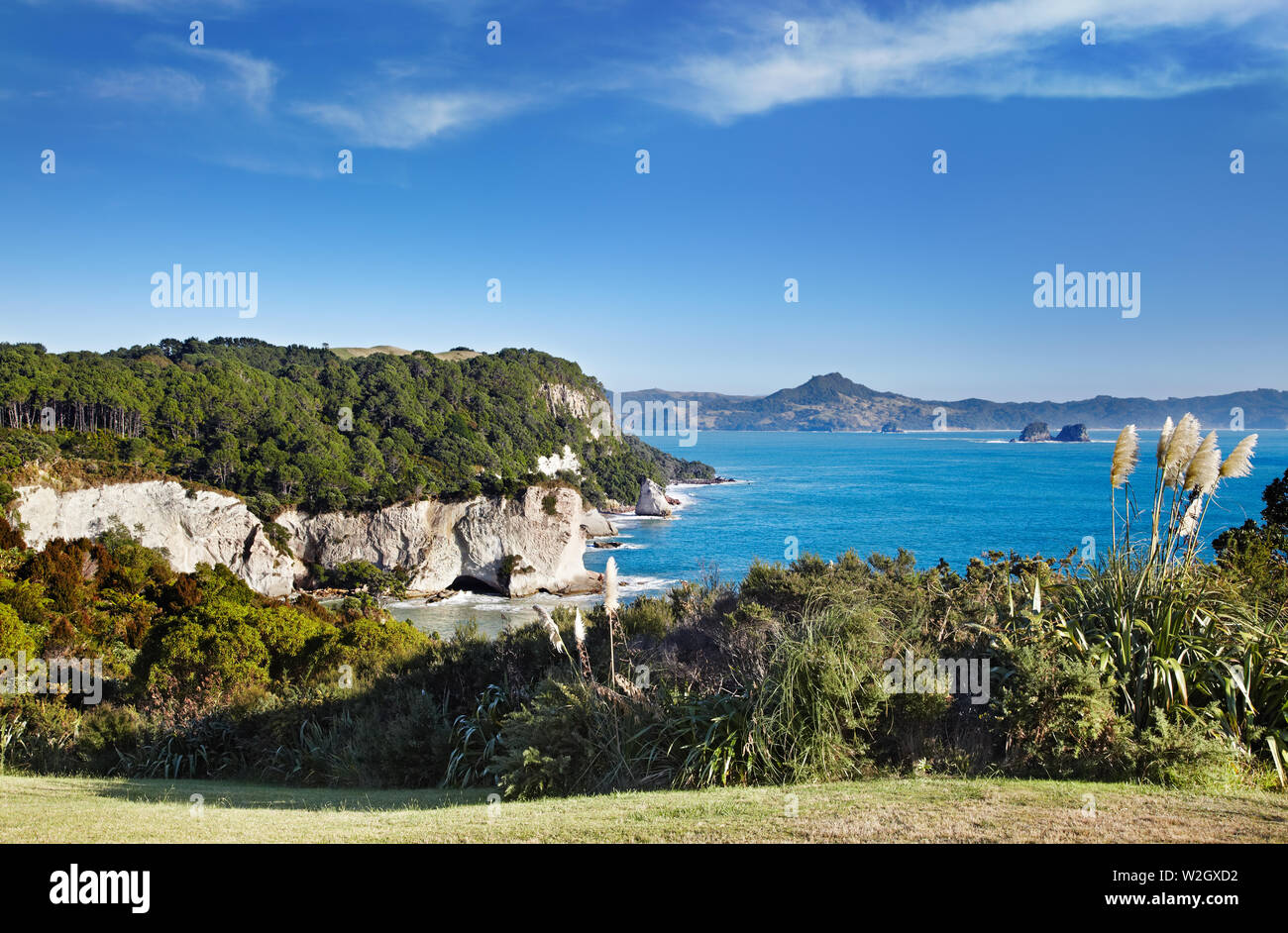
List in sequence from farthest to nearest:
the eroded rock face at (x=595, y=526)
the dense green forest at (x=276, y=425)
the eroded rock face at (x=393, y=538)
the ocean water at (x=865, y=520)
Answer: the eroded rock face at (x=595, y=526) < the ocean water at (x=865, y=520) < the dense green forest at (x=276, y=425) < the eroded rock face at (x=393, y=538)

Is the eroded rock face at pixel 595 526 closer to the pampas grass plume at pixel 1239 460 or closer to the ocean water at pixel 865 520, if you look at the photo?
the ocean water at pixel 865 520

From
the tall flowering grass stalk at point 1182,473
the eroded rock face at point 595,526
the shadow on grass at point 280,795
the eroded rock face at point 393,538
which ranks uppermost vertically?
the tall flowering grass stalk at point 1182,473

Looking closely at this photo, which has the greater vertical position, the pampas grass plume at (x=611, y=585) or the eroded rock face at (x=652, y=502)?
the pampas grass plume at (x=611, y=585)

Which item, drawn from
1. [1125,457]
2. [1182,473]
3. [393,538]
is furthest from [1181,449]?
[393,538]

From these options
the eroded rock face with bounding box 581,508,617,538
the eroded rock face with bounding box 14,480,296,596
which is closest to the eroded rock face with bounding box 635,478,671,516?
the eroded rock face with bounding box 581,508,617,538

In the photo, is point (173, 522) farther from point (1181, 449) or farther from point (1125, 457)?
point (1181, 449)

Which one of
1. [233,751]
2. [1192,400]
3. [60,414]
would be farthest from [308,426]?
[1192,400]

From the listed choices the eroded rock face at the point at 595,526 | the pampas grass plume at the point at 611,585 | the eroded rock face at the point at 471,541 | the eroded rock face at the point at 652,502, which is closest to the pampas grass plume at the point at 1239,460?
the pampas grass plume at the point at 611,585
